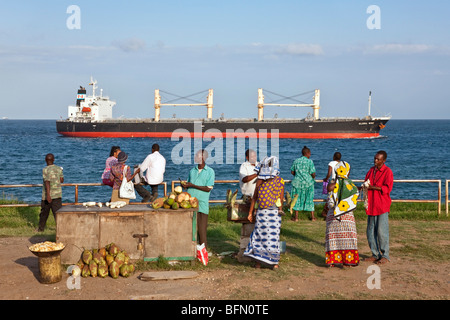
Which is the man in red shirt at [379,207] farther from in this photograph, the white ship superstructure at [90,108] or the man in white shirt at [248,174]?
the white ship superstructure at [90,108]

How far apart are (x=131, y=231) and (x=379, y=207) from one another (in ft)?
12.5

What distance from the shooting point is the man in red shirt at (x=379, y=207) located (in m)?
7.75

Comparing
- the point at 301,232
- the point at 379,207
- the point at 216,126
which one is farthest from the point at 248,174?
the point at 216,126

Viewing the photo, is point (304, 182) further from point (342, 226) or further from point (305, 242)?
point (342, 226)

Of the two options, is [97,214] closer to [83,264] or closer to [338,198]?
[83,264]

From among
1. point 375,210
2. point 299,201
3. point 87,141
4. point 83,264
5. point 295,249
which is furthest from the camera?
point 87,141

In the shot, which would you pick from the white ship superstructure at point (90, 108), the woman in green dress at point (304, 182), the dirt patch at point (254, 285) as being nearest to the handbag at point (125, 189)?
the dirt patch at point (254, 285)

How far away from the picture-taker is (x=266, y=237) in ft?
24.0

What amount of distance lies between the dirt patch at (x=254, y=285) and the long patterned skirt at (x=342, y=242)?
150mm

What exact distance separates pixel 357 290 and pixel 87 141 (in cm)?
7043

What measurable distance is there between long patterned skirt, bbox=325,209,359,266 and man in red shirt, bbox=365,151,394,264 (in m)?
0.53

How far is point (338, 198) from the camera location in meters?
7.52

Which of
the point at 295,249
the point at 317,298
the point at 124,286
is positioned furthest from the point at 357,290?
the point at 124,286

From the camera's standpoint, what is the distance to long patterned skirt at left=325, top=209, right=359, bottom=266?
7484mm
